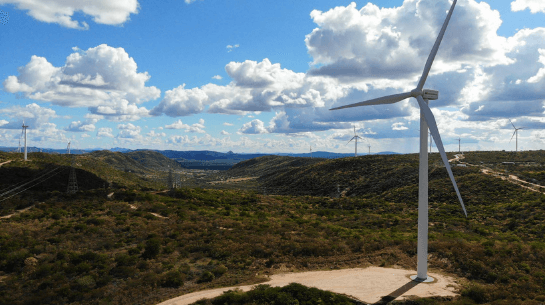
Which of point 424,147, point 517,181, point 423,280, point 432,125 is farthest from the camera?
point 517,181

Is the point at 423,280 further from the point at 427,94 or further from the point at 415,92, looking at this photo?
the point at 415,92

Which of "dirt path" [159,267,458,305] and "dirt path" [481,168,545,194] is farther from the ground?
"dirt path" [481,168,545,194]

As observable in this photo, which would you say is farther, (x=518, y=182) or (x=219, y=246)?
(x=518, y=182)

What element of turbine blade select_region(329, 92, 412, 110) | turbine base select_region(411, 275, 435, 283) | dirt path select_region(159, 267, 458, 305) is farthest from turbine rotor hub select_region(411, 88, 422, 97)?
dirt path select_region(159, 267, 458, 305)

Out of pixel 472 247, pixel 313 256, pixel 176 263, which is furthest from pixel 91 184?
pixel 472 247

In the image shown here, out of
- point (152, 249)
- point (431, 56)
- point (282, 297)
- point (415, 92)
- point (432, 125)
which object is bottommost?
point (152, 249)

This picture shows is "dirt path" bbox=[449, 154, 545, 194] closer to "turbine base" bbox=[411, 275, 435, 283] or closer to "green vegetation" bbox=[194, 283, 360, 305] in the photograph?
"turbine base" bbox=[411, 275, 435, 283]

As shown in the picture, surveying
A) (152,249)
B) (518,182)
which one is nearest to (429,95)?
(152,249)
